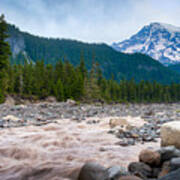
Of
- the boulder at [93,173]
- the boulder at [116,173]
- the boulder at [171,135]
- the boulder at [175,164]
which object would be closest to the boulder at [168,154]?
the boulder at [175,164]

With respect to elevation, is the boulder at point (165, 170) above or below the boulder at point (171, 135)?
below

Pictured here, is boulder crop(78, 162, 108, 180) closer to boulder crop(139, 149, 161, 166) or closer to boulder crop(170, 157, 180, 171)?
boulder crop(139, 149, 161, 166)

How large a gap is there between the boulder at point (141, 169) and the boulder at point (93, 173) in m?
0.66

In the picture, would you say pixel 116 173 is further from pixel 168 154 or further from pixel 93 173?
pixel 168 154

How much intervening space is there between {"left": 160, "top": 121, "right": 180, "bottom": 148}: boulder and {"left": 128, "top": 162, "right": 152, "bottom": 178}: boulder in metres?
1.76

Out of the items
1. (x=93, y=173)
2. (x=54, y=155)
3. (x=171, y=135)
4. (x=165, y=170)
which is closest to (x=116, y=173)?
(x=93, y=173)

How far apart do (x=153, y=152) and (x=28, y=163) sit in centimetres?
Result: 350

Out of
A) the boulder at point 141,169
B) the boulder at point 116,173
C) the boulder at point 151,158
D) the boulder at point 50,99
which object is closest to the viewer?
the boulder at point 116,173

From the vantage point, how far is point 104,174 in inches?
154

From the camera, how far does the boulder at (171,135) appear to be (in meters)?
5.62

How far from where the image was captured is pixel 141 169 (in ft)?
13.8

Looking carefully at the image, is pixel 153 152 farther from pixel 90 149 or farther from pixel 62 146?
pixel 62 146

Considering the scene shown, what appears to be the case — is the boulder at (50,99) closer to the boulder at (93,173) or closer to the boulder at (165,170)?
the boulder at (93,173)

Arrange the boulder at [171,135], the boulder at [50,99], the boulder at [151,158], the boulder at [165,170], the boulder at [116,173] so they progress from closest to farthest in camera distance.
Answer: the boulder at [116,173] → the boulder at [165,170] → the boulder at [151,158] → the boulder at [171,135] → the boulder at [50,99]
